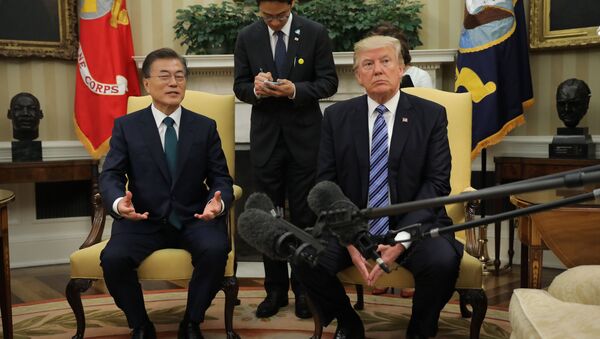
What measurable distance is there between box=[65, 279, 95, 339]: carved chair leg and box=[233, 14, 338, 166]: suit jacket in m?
1.10

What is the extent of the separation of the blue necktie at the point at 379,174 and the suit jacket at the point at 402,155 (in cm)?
2

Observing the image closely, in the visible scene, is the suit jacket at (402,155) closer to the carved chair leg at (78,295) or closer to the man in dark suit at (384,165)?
the man in dark suit at (384,165)

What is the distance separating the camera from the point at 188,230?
9.96 ft

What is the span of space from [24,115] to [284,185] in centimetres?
241

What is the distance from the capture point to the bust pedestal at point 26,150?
15.8 ft

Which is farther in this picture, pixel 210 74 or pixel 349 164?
pixel 210 74

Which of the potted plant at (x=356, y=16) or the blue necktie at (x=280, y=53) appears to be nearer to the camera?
the blue necktie at (x=280, y=53)

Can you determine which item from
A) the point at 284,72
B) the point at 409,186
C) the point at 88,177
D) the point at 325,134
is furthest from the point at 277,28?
the point at 88,177

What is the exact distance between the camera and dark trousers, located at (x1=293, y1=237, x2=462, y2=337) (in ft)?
8.41

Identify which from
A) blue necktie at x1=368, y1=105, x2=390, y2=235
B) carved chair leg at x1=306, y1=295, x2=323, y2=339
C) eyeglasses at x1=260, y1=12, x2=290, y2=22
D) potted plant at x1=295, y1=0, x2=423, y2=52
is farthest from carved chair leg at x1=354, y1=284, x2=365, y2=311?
potted plant at x1=295, y1=0, x2=423, y2=52

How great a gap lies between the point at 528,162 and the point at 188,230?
8.35 ft

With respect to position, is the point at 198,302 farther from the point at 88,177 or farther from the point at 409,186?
the point at 88,177

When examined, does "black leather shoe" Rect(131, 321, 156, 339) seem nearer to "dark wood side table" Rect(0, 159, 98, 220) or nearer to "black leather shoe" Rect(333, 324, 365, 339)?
"black leather shoe" Rect(333, 324, 365, 339)

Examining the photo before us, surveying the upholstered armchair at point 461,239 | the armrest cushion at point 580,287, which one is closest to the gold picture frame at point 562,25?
the upholstered armchair at point 461,239
